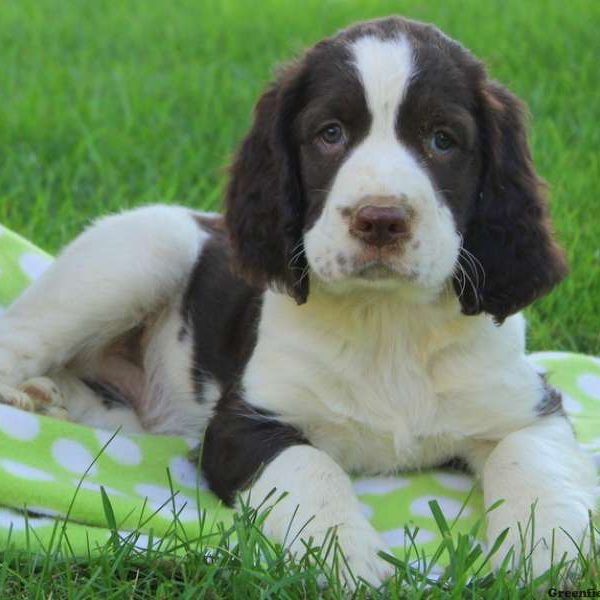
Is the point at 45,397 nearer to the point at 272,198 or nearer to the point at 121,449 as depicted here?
the point at 121,449

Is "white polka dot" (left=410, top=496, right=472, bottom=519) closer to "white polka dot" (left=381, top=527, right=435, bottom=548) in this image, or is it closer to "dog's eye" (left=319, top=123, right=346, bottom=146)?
"white polka dot" (left=381, top=527, right=435, bottom=548)

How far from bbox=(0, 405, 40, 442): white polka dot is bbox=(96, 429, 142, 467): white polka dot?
0.81ft

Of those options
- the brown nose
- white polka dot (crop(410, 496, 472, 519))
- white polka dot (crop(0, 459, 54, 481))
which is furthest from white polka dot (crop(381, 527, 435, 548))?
white polka dot (crop(0, 459, 54, 481))

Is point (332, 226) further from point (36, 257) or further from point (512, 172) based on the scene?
point (36, 257)

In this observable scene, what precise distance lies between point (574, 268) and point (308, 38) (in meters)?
5.50

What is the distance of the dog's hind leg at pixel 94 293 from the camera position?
561 centimetres

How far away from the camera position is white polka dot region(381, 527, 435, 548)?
4.34m

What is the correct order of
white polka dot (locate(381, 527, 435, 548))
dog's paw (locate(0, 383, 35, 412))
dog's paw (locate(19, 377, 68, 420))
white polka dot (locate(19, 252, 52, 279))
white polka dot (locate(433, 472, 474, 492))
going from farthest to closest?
white polka dot (locate(19, 252, 52, 279))
dog's paw (locate(19, 377, 68, 420))
dog's paw (locate(0, 383, 35, 412))
white polka dot (locate(433, 472, 474, 492))
white polka dot (locate(381, 527, 435, 548))

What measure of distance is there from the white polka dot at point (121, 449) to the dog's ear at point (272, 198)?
0.79m

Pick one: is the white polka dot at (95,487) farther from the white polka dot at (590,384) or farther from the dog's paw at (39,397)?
the white polka dot at (590,384)

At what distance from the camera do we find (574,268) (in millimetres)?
6984

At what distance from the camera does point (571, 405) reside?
579cm

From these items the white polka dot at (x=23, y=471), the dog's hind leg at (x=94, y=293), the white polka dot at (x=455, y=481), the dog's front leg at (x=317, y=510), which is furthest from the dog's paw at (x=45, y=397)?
the white polka dot at (x=455, y=481)

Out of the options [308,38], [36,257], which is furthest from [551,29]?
[36,257]
